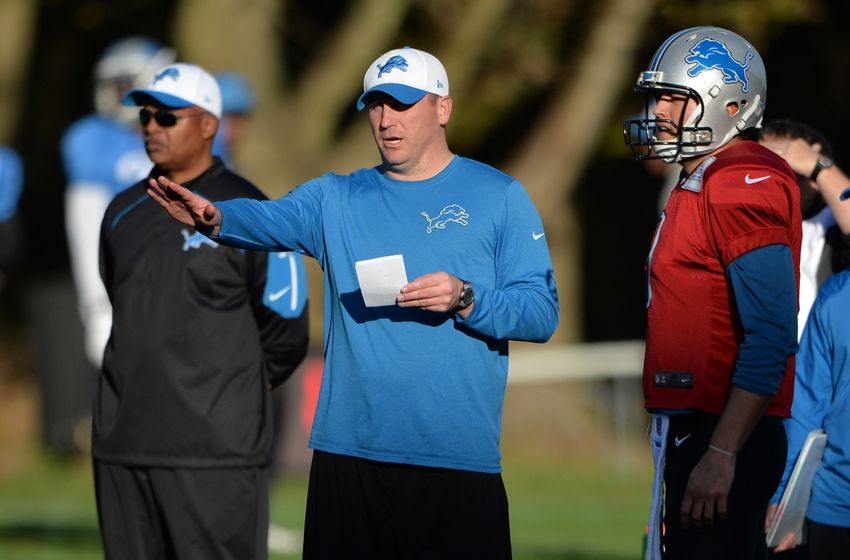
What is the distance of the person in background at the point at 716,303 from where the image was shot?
197 inches

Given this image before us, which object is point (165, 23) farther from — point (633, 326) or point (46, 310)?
point (633, 326)

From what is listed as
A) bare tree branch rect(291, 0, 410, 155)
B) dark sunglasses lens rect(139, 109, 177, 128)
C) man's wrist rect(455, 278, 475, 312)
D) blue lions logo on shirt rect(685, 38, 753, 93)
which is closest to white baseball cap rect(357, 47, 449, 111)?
man's wrist rect(455, 278, 475, 312)

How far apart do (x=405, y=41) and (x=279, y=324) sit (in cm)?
1127

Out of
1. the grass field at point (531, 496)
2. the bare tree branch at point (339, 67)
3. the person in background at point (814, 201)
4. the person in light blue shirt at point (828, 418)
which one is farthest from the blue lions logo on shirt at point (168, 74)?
the bare tree branch at point (339, 67)

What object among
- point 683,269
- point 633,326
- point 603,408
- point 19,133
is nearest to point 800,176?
point 683,269

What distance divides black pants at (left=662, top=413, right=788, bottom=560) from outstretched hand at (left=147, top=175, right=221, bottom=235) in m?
1.70

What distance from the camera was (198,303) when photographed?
6.77 meters

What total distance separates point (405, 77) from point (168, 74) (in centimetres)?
170

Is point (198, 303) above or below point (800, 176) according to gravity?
below

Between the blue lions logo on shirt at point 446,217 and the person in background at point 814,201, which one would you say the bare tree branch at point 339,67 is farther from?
the blue lions logo on shirt at point 446,217

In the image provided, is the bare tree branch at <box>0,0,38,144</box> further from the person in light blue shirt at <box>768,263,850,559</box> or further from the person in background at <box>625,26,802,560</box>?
the person in background at <box>625,26,802,560</box>

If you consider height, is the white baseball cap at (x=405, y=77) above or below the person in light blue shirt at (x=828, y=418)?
above

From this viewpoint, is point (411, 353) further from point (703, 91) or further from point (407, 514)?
point (703, 91)

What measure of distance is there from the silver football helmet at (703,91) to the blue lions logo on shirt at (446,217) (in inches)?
26.9
